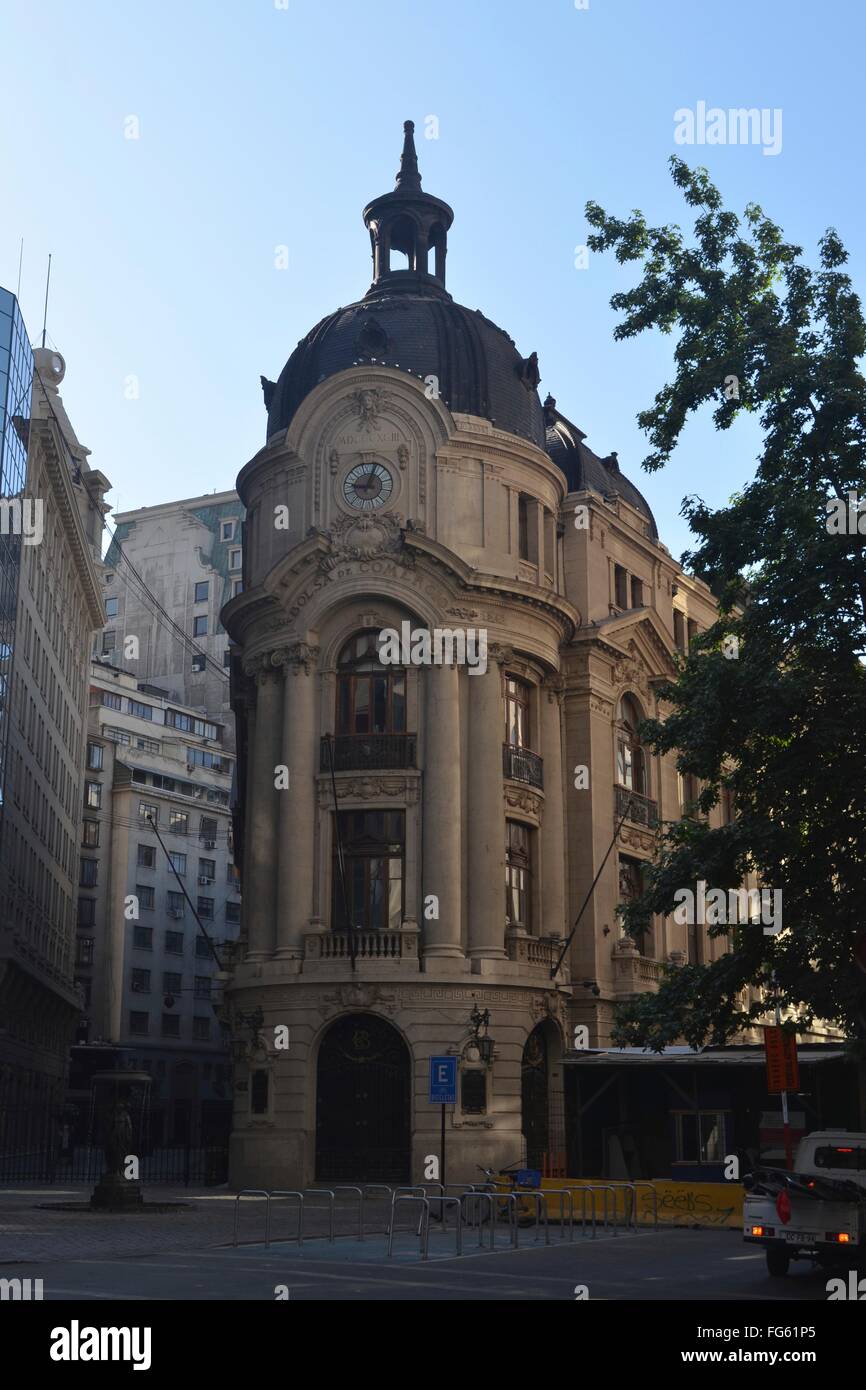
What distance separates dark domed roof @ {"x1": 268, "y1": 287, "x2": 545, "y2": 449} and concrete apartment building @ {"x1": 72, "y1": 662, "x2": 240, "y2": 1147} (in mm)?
42478

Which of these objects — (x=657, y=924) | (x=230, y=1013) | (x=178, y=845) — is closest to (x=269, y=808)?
(x=230, y=1013)

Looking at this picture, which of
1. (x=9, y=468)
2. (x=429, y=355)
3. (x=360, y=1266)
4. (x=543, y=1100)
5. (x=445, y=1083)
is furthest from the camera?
(x=9, y=468)

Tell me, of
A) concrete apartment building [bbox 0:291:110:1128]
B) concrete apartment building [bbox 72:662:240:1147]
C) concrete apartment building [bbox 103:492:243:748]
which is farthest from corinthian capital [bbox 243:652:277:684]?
concrete apartment building [bbox 103:492:243:748]

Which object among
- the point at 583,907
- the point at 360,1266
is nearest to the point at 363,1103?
the point at 583,907

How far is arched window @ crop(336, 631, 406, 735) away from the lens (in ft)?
147

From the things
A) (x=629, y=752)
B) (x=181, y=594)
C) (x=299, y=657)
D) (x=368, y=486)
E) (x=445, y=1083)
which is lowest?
(x=445, y=1083)

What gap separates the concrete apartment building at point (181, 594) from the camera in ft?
330

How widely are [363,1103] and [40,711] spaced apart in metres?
29.3

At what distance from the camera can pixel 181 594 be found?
102m

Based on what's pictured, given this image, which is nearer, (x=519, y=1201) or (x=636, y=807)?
(x=519, y=1201)

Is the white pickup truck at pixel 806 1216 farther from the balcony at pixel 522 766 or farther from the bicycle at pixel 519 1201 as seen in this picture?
the balcony at pixel 522 766

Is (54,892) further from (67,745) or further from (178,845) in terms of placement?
(178,845)

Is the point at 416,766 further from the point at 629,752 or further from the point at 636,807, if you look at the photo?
the point at 629,752

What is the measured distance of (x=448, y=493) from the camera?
45.8 meters
